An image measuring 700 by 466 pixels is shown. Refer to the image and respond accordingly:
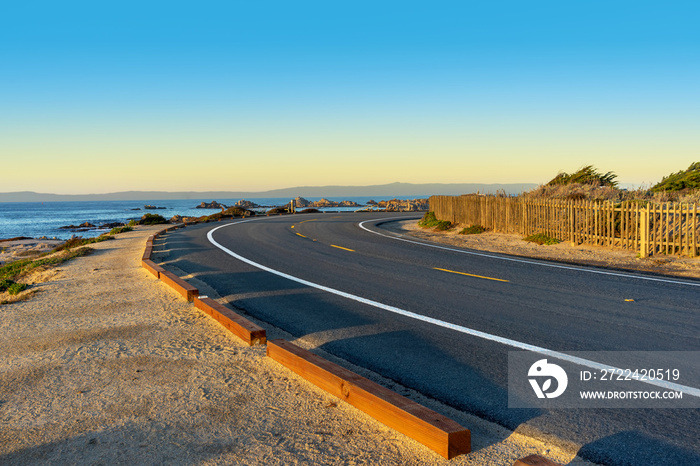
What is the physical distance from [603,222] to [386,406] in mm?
15539

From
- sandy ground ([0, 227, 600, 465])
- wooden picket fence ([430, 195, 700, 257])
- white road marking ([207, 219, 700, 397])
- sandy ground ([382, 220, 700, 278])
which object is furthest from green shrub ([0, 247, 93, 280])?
wooden picket fence ([430, 195, 700, 257])

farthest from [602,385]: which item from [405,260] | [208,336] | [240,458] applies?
[405,260]

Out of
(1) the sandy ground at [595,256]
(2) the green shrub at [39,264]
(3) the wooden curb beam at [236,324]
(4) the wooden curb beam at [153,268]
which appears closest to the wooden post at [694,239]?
(1) the sandy ground at [595,256]

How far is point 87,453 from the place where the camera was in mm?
3609

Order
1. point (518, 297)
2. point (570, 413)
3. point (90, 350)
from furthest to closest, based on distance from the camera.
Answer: point (518, 297) < point (90, 350) < point (570, 413)

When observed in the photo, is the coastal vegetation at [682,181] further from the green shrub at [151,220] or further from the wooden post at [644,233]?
the green shrub at [151,220]

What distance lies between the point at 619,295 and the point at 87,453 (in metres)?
8.67

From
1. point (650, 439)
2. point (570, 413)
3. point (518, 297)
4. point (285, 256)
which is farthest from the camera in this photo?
point (285, 256)

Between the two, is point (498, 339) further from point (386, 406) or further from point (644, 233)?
point (644, 233)

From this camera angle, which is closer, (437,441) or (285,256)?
(437,441)

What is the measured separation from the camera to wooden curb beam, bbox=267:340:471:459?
3.54 m

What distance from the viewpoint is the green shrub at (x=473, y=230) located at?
24.4m

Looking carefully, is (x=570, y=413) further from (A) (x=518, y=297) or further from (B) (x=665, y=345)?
(A) (x=518, y=297)

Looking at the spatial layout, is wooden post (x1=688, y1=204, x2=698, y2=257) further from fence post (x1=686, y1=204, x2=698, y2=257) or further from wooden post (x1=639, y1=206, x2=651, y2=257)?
wooden post (x1=639, y1=206, x2=651, y2=257)
